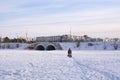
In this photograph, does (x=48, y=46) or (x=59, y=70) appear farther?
(x=48, y=46)

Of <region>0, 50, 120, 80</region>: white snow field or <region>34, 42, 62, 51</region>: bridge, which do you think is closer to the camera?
<region>0, 50, 120, 80</region>: white snow field

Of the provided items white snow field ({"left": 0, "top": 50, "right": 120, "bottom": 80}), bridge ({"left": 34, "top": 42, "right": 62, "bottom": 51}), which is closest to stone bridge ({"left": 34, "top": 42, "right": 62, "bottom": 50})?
bridge ({"left": 34, "top": 42, "right": 62, "bottom": 51})

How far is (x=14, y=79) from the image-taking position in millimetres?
17891

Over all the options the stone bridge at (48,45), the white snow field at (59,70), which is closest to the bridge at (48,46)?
the stone bridge at (48,45)

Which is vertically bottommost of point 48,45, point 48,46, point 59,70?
point 59,70

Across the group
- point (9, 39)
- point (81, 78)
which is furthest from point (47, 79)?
point (9, 39)

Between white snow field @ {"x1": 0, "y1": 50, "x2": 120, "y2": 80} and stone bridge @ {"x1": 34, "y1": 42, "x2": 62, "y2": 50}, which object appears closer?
white snow field @ {"x1": 0, "y1": 50, "x2": 120, "y2": 80}

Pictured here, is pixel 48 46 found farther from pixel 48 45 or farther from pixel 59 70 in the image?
pixel 59 70

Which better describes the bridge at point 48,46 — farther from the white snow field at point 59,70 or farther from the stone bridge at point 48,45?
the white snow field at point 59,70

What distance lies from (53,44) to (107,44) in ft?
62.1

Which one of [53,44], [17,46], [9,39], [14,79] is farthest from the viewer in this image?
[9,39]

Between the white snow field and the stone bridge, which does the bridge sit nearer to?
the stone bridge

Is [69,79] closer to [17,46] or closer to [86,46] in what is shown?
[86,46]

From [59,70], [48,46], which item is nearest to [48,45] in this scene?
[48,46]
